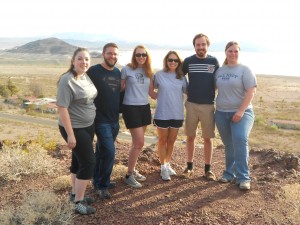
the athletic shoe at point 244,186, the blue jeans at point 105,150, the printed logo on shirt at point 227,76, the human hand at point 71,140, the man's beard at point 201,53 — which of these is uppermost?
the man's beard at point 201,53

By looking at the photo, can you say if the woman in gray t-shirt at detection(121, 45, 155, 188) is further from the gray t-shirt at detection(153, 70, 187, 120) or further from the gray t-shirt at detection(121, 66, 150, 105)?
the gray t-shirt at detection(153, 70, 187, 120)

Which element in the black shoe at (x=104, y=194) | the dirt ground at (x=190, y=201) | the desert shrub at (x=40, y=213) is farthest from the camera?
the black shoe at (x=104, y=194)

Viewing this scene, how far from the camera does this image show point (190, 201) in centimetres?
481

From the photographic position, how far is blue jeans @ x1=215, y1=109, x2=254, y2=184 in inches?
199

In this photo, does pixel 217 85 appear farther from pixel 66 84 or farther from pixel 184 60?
pixel 66 84

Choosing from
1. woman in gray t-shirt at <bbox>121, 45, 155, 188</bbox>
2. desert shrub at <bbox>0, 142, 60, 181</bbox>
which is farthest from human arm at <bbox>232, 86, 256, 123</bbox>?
desert shrub at <bbox>0, 142, 60, 181</bbox>

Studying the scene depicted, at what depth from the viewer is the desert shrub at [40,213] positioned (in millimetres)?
3965

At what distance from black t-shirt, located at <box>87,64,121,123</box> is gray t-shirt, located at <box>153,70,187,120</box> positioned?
76cm

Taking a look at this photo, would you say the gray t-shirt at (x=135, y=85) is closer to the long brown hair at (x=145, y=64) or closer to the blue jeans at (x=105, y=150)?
the long brown hair at (x=145, y=64)

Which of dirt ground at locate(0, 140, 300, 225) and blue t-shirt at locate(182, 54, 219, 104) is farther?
blue t-shirt at locate(182, 54, 219, 104)

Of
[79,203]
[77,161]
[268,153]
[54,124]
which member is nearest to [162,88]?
[77,161]

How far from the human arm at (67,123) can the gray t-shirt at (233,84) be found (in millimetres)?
2150

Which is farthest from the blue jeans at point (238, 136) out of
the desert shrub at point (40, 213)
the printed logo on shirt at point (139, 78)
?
the desert shrub at point (40, 213)

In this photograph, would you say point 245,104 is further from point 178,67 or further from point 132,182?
point 132,182
